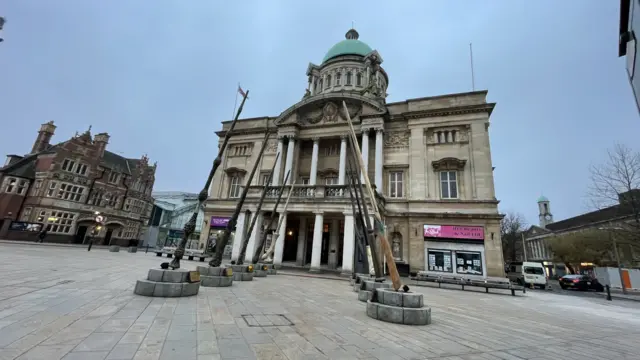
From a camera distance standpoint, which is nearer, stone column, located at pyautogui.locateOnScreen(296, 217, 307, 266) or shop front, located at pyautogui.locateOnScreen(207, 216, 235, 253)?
stone column, located at pyautogui.locateOnScreen(296, 217, 307, 266)

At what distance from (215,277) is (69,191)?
1529 inches

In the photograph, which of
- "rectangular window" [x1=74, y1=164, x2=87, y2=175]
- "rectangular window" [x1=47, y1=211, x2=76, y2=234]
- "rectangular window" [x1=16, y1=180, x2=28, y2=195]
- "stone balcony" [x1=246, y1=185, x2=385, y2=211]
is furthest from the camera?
"rectangular window" [x1=74, y1=164, x2=87, y2=175]

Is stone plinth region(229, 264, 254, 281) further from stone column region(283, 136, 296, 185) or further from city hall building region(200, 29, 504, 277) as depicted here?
stone column region(283, 136, 296, 185)

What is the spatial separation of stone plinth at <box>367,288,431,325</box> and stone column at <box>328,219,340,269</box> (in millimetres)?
15860

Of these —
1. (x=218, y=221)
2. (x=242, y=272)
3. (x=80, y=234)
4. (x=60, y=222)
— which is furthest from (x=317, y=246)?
(x=80, y=234)

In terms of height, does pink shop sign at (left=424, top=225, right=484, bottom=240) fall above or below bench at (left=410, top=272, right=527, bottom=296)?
above

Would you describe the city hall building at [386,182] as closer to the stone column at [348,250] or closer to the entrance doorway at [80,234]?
the stone column at [348,250]

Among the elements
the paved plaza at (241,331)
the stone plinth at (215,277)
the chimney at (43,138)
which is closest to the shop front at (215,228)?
the stone plinth at (215,277)

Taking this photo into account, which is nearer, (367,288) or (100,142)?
(367,288)

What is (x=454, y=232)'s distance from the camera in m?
21.8

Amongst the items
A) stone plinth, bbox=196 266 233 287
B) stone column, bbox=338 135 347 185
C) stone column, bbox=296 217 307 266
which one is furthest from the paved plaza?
stone column, bbox=338 135 347 185

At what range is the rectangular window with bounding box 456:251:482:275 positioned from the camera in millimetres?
20844

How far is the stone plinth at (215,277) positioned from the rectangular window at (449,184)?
19576 mm

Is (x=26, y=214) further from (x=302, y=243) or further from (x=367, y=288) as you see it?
(x=367, y=288)
